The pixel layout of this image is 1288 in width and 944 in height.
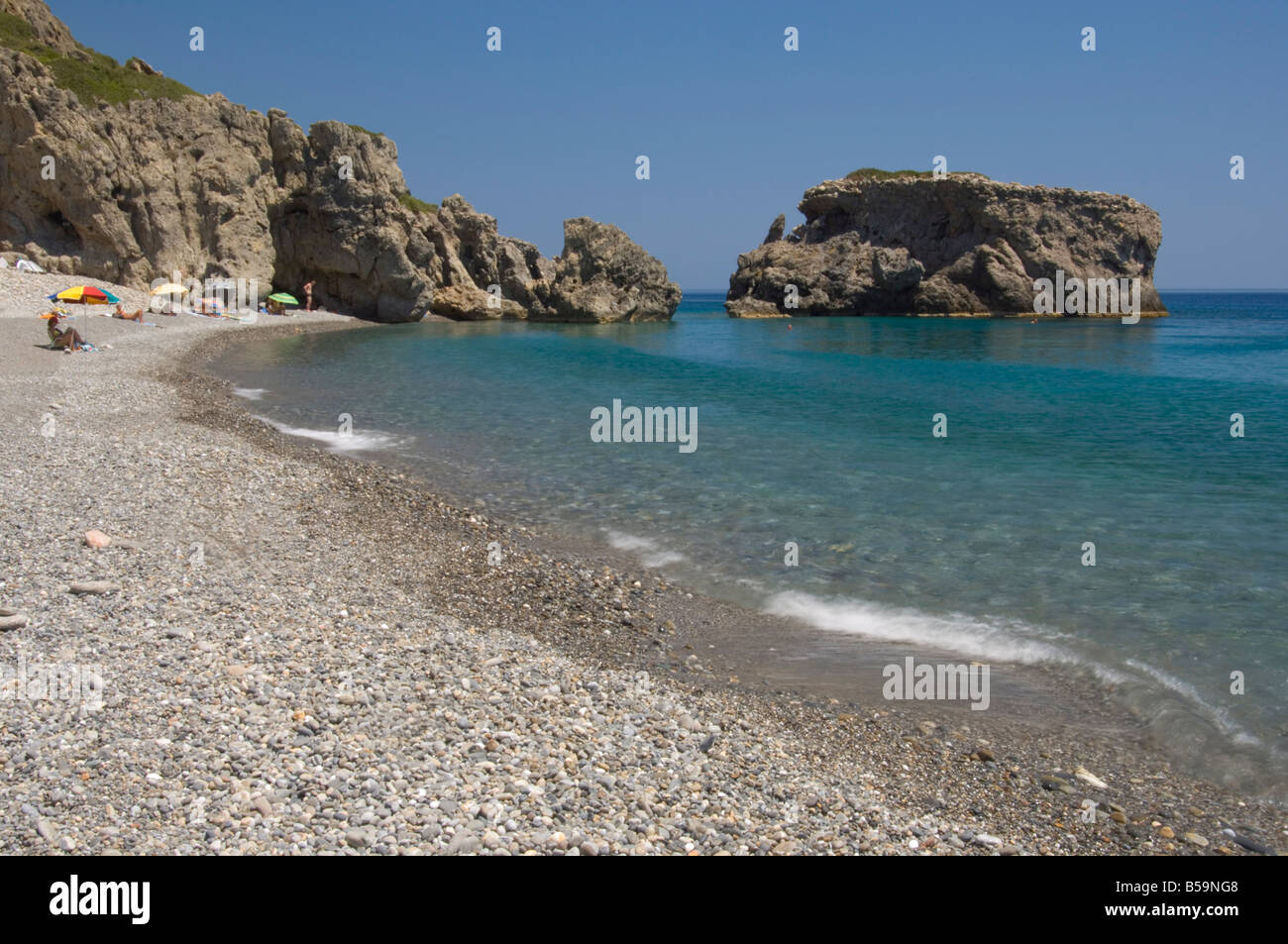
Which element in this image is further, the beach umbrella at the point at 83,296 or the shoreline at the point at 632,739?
the beach umbrella at the point at 83,296

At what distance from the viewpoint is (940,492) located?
16578 millimetres

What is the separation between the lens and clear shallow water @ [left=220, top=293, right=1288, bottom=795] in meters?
10.0

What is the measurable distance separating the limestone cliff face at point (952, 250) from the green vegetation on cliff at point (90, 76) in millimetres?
62621

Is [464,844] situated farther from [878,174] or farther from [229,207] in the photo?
[878,174]

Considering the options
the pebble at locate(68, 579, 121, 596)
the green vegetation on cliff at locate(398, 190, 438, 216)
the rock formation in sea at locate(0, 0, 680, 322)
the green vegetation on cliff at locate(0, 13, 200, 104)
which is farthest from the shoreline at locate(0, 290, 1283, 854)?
the green vegetation on cliff at locate(398, 190, 438, 216)

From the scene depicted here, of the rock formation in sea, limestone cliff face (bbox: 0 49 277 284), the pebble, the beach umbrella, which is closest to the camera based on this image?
the pebble

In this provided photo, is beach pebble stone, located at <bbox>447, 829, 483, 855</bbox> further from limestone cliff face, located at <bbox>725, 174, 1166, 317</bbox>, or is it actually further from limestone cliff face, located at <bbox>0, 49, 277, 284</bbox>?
limestone cliff face, located at <bbox>725, 174, 1166, 317</bbox>

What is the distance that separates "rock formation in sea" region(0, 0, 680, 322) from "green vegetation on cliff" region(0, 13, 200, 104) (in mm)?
142

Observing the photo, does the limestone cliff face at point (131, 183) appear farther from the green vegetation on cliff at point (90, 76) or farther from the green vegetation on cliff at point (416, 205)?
the green vegetation on cliff at point (416, 205)

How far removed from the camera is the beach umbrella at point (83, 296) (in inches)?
1543

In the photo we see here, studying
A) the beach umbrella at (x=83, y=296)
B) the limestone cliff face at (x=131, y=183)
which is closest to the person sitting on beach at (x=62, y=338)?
the beach umbrella at (x=83, y=296)

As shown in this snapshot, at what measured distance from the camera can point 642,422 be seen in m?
25.2
